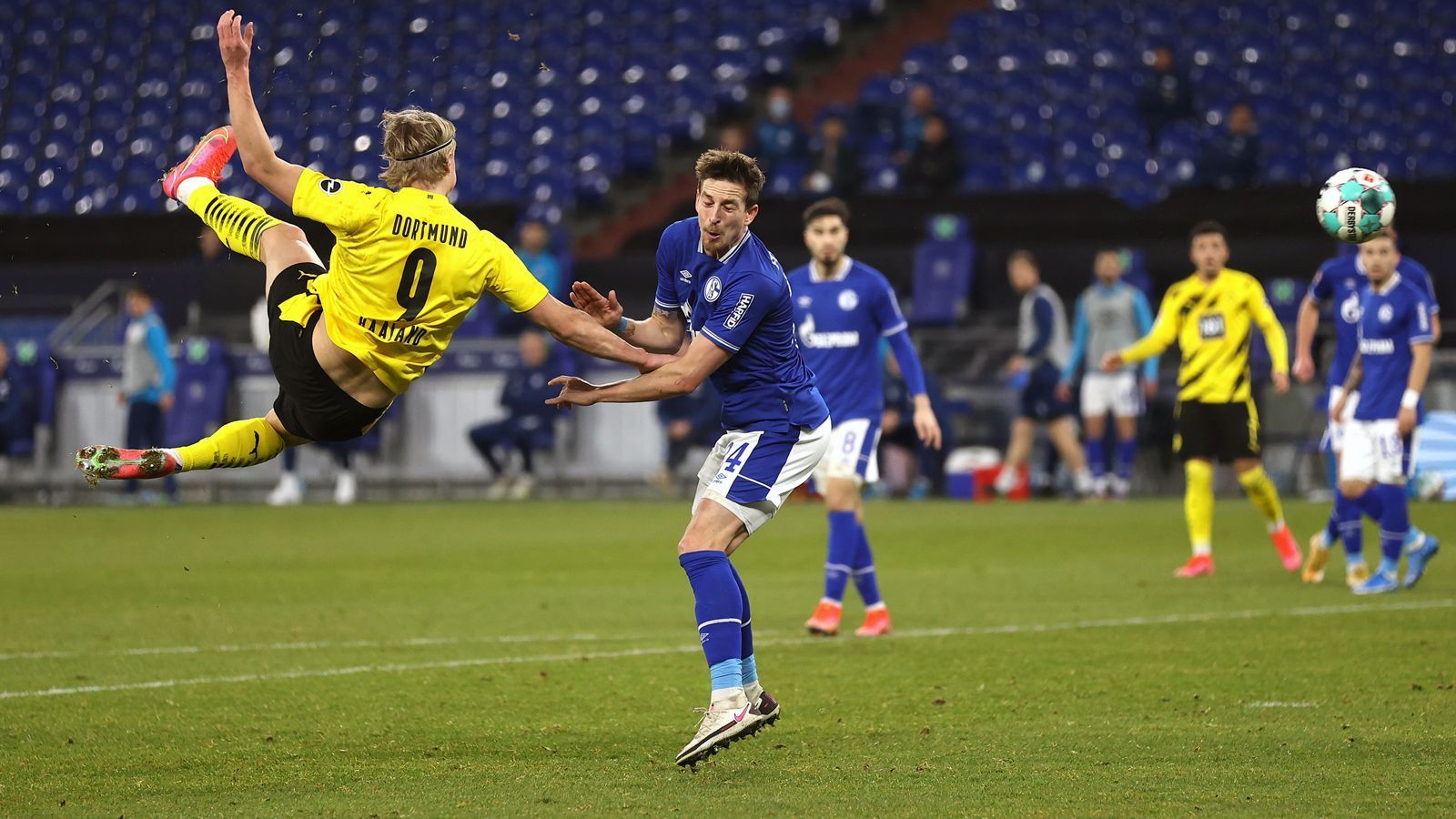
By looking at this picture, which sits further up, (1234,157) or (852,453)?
(1234,157)

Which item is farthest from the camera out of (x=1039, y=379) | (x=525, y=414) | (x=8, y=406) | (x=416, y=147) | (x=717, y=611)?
(x=8, y=406)

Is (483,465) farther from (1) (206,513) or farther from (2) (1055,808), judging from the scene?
(2) (1055,808)

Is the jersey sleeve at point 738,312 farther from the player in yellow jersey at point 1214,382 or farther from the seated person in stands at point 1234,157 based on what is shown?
the seated person in stands at point 1234,157

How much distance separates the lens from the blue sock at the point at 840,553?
9.68 m

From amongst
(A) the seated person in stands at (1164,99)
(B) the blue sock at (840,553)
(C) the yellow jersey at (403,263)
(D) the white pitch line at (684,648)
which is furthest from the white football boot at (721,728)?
(A) the seated person in stands at (1164,99)

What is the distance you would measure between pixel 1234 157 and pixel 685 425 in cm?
691

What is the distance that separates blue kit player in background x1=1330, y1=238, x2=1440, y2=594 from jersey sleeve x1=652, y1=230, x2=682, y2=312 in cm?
598

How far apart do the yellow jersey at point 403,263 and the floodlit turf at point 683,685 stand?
1.49m

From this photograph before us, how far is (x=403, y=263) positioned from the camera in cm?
640

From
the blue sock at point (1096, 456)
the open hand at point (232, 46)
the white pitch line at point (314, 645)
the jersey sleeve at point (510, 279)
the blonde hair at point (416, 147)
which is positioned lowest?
the white pitch line at point (314, 645)

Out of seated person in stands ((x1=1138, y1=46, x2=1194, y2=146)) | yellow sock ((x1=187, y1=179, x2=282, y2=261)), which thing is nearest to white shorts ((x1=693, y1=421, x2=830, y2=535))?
yellow sock ((x1=187, y1=179, x2=282, y2=261))

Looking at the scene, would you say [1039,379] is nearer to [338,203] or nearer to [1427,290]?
[1427,290]

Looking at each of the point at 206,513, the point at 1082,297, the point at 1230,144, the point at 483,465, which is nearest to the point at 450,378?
the point at 483,465

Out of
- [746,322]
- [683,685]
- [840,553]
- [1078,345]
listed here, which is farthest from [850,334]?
[1078,345]
